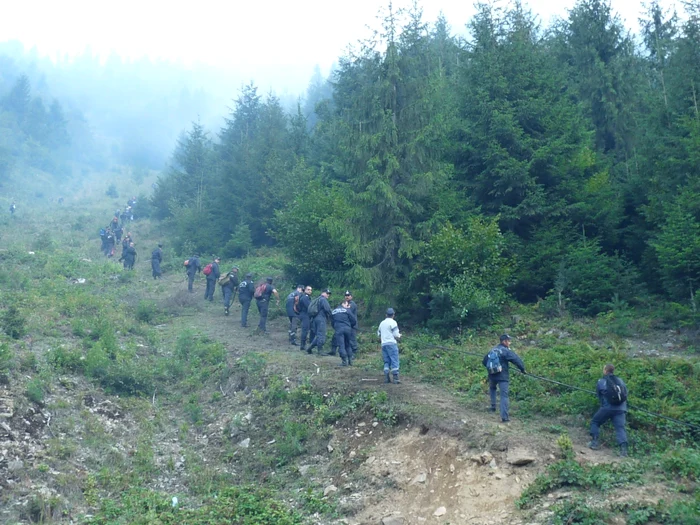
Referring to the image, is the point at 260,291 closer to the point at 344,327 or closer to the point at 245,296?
the point at 245,296

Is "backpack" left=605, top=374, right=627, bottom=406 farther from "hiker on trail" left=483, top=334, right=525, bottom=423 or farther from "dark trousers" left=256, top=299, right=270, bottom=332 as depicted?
"dark trousers" left=256, top=299, right=270, bottom=332

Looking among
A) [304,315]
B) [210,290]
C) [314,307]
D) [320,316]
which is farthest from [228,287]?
[320,316]

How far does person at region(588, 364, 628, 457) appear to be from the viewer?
1012 centimetres

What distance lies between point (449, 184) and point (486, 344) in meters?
7.36

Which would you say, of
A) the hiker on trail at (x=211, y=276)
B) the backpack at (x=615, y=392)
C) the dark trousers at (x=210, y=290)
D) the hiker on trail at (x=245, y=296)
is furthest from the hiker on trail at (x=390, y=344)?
the dark trousers at (x=210, y=290)

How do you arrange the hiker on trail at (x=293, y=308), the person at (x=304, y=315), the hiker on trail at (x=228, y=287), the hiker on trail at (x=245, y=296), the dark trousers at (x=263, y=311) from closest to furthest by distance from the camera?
1. the person at (x=304, y=315)
2. the hiker on trail at (x=293, y=308)
3. the dark trousers at (x=263, y=311)
4. the hiker on trail at (x=245, y=296)
5. the hiker on trail at (x=228, y=287)

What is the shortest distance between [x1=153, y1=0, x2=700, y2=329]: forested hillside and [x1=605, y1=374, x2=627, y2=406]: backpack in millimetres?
7204

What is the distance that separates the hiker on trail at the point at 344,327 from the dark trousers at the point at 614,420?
6632 mm

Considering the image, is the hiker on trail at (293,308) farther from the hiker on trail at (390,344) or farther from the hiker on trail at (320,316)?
the hiker on trail at (390,344)

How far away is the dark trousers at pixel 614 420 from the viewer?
398 inches

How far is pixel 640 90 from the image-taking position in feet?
86.0

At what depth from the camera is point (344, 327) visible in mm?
15422

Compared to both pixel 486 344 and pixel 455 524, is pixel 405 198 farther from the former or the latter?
pixel 455 524

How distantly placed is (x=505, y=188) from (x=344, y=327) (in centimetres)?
930
